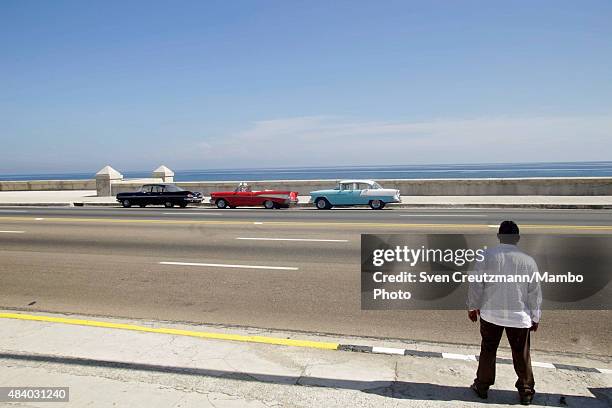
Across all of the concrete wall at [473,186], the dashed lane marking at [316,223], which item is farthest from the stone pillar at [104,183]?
the dashed lane marking at [316,223]

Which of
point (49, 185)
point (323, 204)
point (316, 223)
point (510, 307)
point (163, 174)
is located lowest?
point (316, 223)

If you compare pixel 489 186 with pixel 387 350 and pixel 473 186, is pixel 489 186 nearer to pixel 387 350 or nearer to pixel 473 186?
pixel 473 186

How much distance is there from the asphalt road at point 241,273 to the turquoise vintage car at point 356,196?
3.74 meters

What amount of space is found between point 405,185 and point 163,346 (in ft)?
80.0

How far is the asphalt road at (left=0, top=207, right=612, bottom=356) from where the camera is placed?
21.1ft

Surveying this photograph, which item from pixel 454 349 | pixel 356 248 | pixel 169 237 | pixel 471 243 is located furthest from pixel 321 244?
pixel 454 349

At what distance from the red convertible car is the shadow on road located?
1798cm

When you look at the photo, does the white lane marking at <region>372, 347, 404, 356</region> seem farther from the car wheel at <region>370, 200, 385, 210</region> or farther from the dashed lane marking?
the car wheel at <region>370, 200, 385, 210</region>

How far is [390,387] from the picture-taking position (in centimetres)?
429

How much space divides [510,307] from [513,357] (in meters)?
→ 0.50

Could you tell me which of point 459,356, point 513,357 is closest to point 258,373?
point 459,356

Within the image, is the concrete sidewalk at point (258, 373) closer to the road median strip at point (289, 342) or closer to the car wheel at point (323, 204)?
the road median strip at point (289, 342)

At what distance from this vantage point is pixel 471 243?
1193 cm

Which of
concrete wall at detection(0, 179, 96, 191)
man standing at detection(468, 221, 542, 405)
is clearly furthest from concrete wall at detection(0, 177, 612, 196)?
man standing at detection(468, 221, 542, 405)
